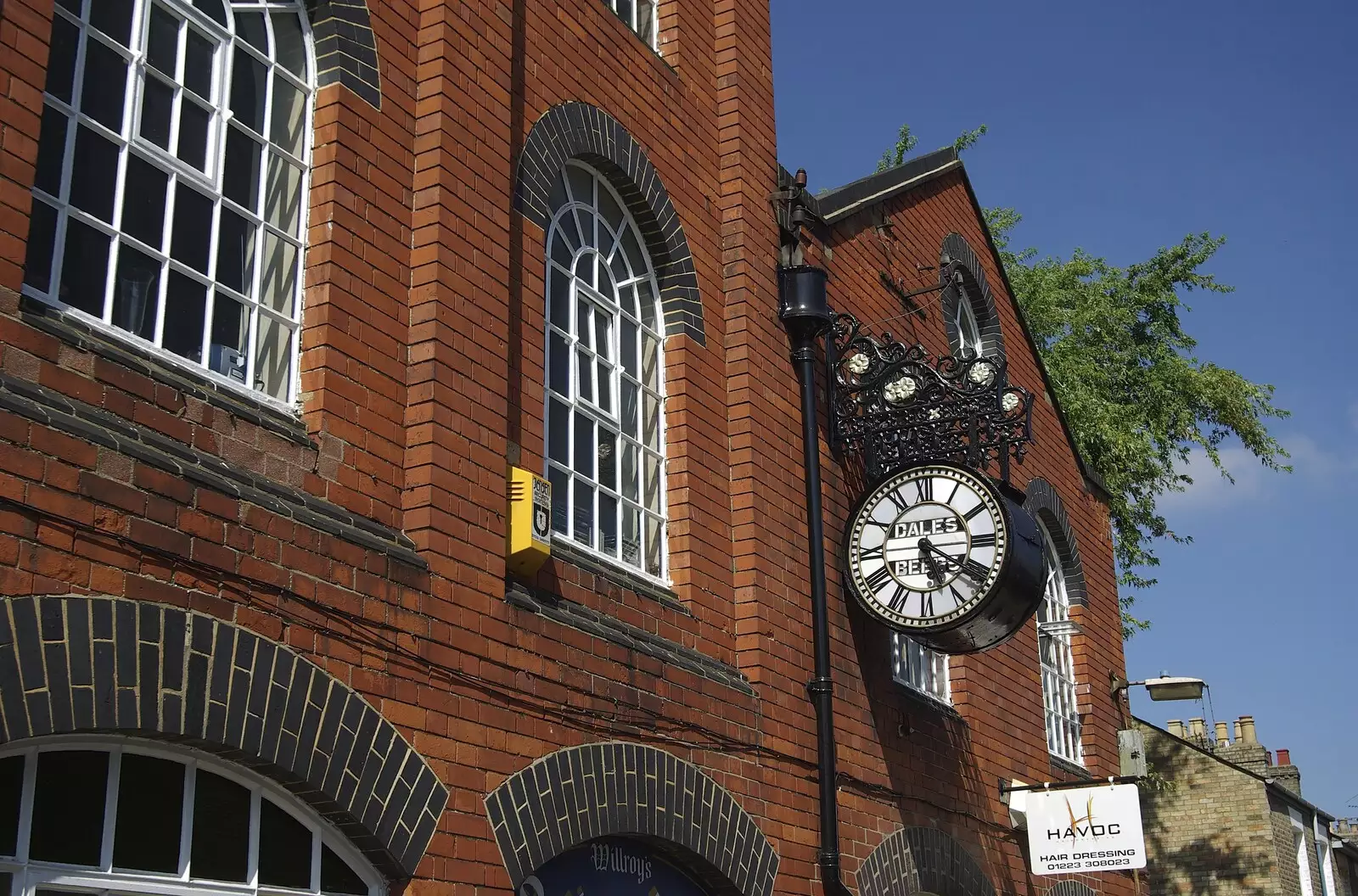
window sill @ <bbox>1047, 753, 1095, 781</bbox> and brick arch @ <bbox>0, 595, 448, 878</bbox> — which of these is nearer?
brick arch @ <bbox>0, 595, 448, 878</bbox>

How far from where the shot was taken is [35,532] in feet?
15.5

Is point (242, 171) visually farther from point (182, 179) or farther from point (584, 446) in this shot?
point (584, 446)

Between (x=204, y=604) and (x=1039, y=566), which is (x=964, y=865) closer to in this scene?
(x=1039, y=566)

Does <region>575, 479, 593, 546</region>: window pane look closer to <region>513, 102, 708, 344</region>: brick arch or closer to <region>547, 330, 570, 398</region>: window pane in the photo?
<region>547, 330, 570, 398</region>: window pane

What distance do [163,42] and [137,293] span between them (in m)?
1.10

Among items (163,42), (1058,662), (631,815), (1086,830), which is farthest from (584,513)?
(1058,662)

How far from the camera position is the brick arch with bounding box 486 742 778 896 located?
6613mm

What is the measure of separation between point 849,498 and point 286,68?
5281mm

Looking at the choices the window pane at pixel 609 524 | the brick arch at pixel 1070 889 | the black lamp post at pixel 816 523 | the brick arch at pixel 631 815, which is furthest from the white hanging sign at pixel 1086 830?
the window pane at pixel 609 524

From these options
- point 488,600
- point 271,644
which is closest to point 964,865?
Result: point 488,600

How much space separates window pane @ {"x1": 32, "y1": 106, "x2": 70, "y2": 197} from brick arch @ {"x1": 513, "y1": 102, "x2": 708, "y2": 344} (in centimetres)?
286

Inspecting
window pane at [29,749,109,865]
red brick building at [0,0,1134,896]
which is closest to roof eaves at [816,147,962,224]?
red brick building at [0,0,1134,896]

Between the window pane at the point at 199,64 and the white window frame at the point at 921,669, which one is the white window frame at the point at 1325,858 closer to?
the white window frame at the point at 921,669

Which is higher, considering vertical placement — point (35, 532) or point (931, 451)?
point (931, 451)
